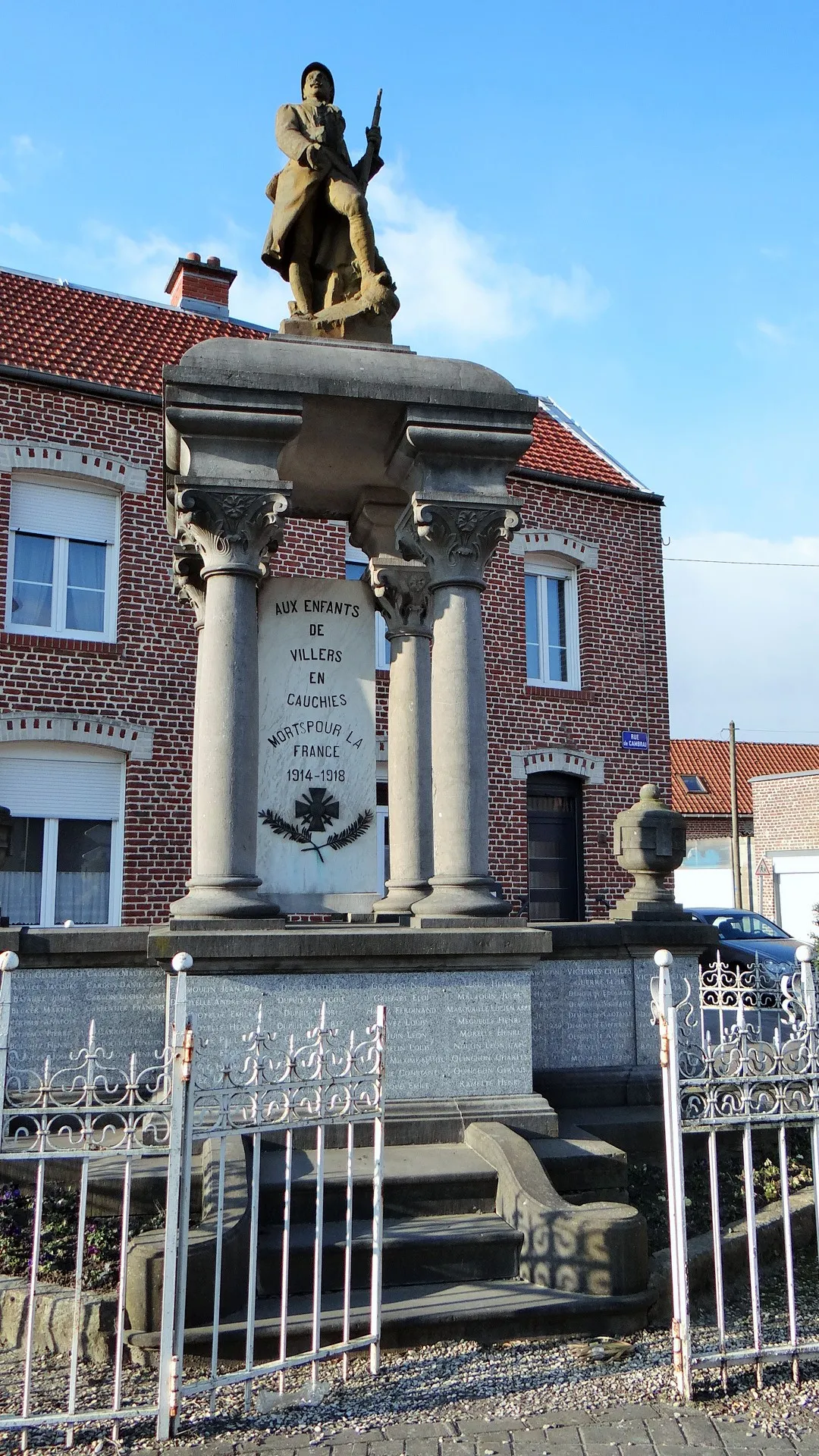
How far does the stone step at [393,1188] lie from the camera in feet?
15.7

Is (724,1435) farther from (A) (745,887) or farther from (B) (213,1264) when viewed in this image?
(A) (745,887)

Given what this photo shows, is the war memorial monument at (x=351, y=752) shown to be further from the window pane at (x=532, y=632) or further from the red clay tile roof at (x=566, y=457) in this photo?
the red clay tile roof at (x=566, y=457)

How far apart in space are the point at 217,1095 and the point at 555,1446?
1498 mm

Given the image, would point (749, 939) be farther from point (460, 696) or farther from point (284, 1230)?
point (284, 1230)

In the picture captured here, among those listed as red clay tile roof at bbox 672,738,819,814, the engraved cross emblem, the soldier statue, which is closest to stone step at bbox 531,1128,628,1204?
the engraved cross emblem

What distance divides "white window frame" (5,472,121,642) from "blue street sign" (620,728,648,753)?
7326mm

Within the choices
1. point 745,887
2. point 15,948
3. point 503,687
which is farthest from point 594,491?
point 745,887

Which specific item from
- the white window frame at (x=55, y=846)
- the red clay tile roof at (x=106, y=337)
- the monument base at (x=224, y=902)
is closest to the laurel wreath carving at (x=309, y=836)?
the monument base at (x=224, y=902)

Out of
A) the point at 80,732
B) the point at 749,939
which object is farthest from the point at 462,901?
the point at 749,939

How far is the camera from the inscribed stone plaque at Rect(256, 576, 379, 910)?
6.82 metres

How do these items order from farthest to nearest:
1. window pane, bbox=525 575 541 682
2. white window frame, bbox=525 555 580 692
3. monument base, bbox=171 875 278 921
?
white window frame, bbox=525 555 580 692
window pane, bbox=525 575 541 682
monument base, bbox=171 875 278 921

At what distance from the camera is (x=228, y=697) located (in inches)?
233

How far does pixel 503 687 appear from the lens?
1536cm

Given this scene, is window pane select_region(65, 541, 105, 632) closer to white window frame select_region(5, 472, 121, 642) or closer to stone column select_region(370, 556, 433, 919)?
white window frame select_region(5, 472, 121, 642)
